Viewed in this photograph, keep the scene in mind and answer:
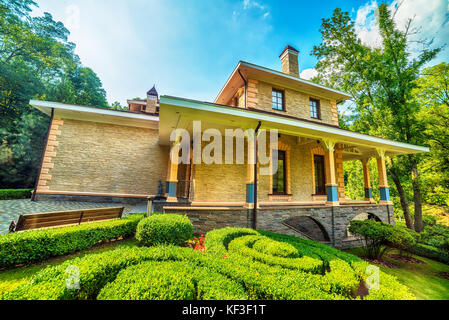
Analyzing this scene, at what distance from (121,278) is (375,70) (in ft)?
57.6

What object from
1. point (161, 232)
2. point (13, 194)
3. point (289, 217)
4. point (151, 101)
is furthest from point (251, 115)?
point (13, 194)

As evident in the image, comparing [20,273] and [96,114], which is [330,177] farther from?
[96,114]

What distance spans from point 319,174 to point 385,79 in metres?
9.09

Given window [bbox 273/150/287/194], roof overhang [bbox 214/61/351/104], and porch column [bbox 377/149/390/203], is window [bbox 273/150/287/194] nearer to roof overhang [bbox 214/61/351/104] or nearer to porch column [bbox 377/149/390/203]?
roof overhang [bbox 214/61/351/104]

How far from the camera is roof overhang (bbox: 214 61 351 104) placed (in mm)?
7984

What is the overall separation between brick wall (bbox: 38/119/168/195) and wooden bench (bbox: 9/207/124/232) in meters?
4.86

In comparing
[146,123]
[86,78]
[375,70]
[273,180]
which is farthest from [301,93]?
[86,78]

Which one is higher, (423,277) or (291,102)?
(291,102)

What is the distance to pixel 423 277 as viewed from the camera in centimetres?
525

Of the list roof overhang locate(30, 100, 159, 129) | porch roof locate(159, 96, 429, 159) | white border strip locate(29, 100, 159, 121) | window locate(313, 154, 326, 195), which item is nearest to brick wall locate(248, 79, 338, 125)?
porch roof locate(159, 96, 429, 159)

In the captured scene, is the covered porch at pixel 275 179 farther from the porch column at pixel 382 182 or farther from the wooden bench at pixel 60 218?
the wooden bench at pixel 60 218

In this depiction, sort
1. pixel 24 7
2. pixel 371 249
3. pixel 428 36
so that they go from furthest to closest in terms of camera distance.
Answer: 1. pixel 24 7
2. pixel 428 36
3. pixel 371 249
